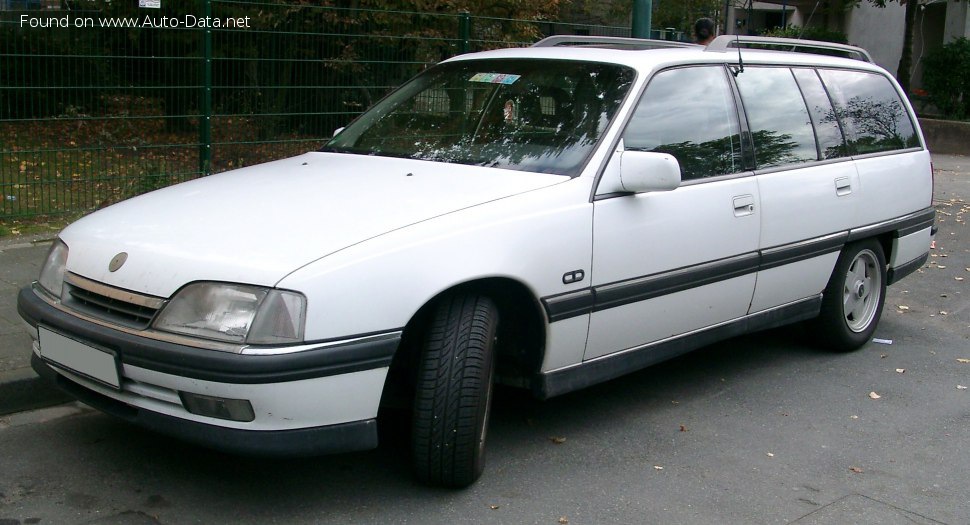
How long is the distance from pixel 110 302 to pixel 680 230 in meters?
2.41

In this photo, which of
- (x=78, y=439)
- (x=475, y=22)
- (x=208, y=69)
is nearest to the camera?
(x=78, y=439)

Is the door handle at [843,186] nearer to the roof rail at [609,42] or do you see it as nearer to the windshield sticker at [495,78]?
the roof rail at [609,42]

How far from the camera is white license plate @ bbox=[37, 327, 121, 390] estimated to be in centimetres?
356

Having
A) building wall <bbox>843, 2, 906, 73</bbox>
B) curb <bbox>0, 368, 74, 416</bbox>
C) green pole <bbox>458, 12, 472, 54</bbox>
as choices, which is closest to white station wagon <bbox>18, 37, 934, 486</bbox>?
curb <bbox>0, 368, 74, 416</bbox>

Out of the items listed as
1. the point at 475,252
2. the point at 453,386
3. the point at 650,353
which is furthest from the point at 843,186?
the point at 453,386

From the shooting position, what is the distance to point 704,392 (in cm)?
541

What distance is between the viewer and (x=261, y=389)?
3.33 meters

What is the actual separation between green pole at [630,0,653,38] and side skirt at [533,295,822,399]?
11.7 feet

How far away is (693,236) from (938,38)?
888 inches

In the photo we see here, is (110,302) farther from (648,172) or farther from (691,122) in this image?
(691,122)

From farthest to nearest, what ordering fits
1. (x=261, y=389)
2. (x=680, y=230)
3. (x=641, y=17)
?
(x=641, y=17) < (x=680, y=230) < (x=261, y=389)

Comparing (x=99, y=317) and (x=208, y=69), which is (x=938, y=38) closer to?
(x=208, y=69)

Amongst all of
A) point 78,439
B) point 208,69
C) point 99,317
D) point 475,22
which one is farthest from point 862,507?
point 475,22

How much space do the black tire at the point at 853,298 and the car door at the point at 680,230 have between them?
3.36 ft
